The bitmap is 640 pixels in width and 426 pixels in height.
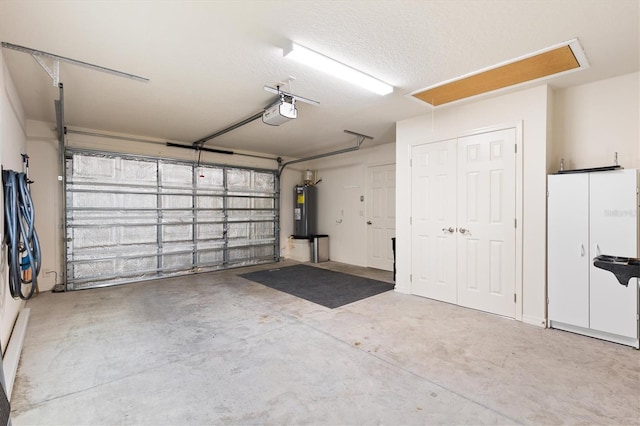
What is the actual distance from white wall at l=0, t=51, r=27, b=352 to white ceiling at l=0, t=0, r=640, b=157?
177 millimetres

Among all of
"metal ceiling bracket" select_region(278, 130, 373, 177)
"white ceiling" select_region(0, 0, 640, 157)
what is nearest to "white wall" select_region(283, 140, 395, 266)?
"metal ceiling bracket" select_region(278, 130, 373, 177)

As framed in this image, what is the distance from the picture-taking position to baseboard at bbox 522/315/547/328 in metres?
3.15

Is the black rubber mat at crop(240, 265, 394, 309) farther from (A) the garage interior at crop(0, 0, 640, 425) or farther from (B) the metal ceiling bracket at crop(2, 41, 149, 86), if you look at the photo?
(B) the metal ceiling bracket at crop(2, 41, 149, 86)

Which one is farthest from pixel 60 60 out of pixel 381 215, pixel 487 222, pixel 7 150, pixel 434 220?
pixel 381 215

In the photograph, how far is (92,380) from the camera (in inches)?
86.0

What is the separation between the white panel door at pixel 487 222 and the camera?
11.2 feet

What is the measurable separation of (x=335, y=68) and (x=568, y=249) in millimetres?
2922

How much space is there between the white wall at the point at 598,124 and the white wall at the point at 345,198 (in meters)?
2.92

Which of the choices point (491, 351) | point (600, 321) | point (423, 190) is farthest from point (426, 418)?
point (423, 190)

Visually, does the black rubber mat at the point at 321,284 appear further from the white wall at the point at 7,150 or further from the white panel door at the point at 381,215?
the white wall at the point at 7,150

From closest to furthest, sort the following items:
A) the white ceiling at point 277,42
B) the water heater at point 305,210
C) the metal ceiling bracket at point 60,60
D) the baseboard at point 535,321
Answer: the white ceiling at point 277,42, the metal ceiling bracket at point 60,60, the baseboard at point 535,321, the water heater at point 305,210

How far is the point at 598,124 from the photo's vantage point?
3.09 m

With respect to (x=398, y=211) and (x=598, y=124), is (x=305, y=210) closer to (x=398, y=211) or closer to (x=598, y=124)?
(x=398, y=211)

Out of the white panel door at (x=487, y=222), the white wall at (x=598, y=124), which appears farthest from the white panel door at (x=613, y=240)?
the white panel door at (x=487, y=222)
